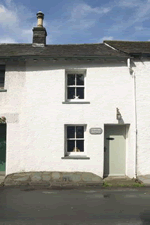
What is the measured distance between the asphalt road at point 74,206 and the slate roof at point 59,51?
18.1ft

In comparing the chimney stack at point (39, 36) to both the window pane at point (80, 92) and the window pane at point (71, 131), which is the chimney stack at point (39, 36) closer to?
the window pane at point (80, 92)

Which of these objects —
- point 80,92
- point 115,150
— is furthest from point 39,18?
point 115,150

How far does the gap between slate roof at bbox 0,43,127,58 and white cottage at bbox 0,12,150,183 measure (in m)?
Answer: 0.06

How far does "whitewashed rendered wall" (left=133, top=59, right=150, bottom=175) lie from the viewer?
8.34 metres

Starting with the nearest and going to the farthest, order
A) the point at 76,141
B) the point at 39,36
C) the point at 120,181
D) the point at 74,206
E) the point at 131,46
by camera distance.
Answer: the point at 74,206 → the point at 120,181 → the point at 76,141 → the point at 131,46 → the point at 39,36

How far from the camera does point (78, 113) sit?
847 centimetres

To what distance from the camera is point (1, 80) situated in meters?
8.99

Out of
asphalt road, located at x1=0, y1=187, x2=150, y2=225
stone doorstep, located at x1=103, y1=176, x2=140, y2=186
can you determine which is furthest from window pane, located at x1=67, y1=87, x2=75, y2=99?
asphalt road, located at x1=0, y1=187, x2=150, y2=225

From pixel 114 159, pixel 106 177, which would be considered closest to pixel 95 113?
pixel 114 159

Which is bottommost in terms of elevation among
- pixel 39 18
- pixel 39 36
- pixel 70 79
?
pixel 70 79

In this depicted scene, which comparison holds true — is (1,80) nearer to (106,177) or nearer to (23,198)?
(23,198)

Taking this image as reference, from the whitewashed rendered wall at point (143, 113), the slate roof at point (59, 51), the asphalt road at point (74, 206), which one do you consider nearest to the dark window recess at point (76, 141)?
the asphalt road at point (74, 206)

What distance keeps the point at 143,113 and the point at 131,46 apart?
370 cm

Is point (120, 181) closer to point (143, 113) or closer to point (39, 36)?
point (143, 113)
